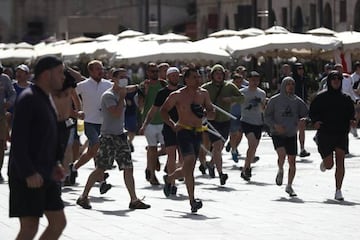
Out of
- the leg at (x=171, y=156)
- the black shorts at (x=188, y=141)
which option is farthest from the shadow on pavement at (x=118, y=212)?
the leg at (x=171, y=156)

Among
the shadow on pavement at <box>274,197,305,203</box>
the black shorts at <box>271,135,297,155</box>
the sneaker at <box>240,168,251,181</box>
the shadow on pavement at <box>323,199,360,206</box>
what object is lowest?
the sneaker at <box>240,168,251,181</box>

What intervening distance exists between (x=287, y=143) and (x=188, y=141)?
8.68 ft

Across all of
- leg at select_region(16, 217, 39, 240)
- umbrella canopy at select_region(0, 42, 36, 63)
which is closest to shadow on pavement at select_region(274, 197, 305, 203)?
leg at select_region(16, 217, 39, 240)

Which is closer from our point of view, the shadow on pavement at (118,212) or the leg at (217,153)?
the shadow on pavement at (118,212)

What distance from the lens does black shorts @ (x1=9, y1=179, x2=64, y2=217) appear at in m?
9.68

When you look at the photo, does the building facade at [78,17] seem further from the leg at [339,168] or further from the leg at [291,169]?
the leg at [339,168]

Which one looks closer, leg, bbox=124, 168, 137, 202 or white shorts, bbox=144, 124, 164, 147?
leg, bbox=124, 168, 137, 202

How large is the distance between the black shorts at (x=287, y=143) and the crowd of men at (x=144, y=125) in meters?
0.01

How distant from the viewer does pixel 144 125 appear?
17.3 m

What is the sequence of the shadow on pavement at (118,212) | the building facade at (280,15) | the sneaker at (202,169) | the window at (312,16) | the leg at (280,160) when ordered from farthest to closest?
the window at (312,16) < the building facade at (280,15) < the sneaker at (202,169) < the leg at (280,160) < the shadow on pavement at (118,212)

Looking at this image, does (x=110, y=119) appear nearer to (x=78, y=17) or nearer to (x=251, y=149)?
(x=251, y=149)

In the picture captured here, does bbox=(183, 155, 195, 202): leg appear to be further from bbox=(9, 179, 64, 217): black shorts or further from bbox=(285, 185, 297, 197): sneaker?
bbox=(9, 179, 64, 217): black shorts

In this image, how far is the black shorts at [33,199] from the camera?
968cm

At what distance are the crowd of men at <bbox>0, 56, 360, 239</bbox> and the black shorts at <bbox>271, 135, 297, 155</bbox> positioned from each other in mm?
14
